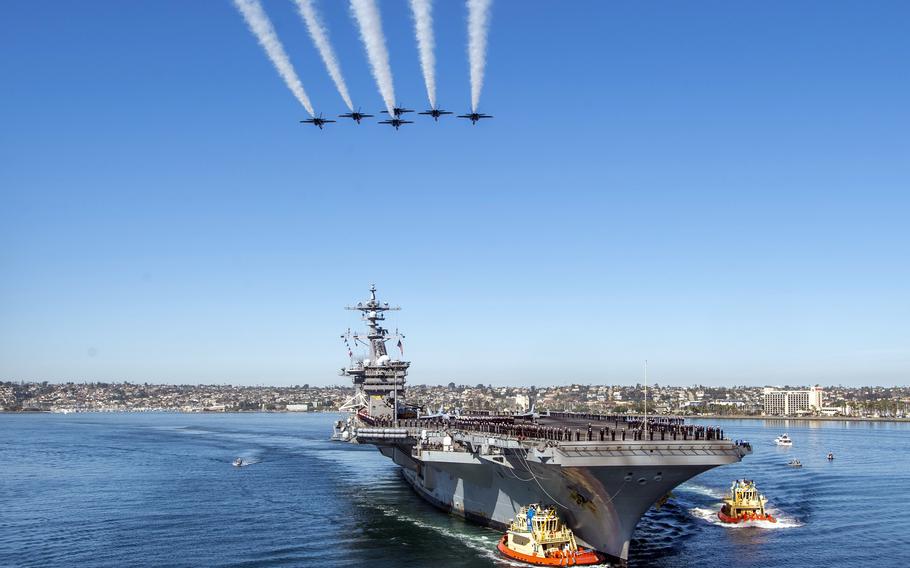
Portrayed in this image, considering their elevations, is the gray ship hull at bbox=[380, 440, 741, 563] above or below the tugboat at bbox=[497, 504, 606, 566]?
above

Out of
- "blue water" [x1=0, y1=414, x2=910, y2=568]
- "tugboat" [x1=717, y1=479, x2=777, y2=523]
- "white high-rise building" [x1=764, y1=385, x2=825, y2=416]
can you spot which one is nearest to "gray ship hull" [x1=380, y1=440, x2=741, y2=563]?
"blue water" [x1=0, y1=414, x2=910, y2=568]

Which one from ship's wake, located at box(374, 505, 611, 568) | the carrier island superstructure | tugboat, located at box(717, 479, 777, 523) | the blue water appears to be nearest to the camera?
the carrier island superstructure

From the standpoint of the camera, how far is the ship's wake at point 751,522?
33.7m

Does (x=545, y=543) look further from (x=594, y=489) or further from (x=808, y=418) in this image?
(x=808, y=418)

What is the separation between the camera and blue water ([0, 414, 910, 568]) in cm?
2775

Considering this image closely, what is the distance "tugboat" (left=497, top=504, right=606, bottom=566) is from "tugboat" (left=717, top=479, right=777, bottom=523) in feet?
39.0

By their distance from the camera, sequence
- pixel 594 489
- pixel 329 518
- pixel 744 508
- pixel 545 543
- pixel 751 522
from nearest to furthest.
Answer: pixel 594 489
pixel 545 543
pixel 751 522
pixel 744 508
pixel 329 518

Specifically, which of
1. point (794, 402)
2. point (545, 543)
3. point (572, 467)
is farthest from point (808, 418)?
point (572, 467)

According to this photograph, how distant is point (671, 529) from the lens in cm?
3259

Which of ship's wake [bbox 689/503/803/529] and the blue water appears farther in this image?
ship's wake [bbox 689/503/803/529]

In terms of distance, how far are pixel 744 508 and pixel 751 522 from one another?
0.65m

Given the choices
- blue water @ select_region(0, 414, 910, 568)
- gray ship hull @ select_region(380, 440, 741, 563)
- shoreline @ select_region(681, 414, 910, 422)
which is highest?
gray ship hull @ select_region(380, 440, 741, 563)

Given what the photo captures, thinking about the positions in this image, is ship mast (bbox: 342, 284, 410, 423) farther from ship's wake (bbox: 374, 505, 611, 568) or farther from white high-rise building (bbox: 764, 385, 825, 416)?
white high-rise building (bbox: 764, 385, 825, 416)

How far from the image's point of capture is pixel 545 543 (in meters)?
25.3
